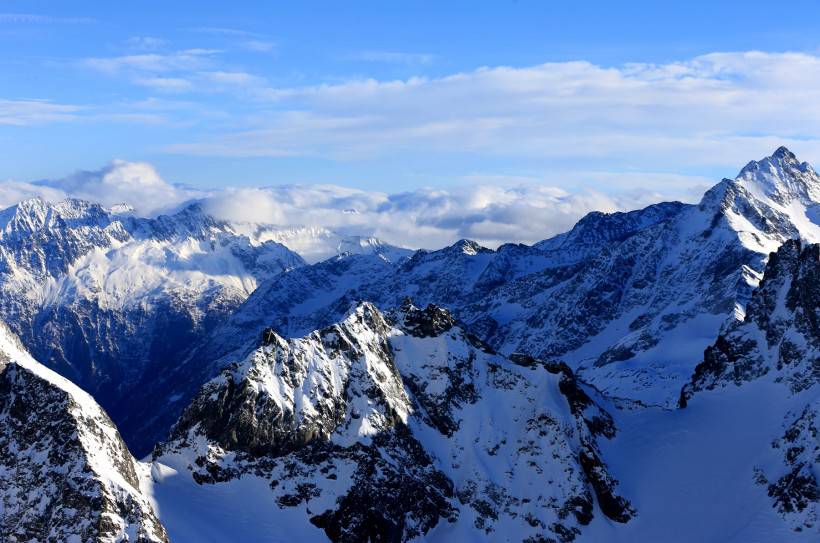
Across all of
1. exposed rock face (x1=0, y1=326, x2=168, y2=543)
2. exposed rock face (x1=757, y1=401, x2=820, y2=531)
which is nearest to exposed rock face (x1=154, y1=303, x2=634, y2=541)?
exposed rock face (x1=0, y1=326, x2=168, y2=543)

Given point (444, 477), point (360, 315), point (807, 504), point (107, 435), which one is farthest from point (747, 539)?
point (107, 435)

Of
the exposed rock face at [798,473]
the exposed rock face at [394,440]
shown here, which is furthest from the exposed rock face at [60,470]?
the exposed rock face at [798,473]

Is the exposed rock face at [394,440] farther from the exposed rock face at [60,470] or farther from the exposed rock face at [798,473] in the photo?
the exposed rock face at [798,473]

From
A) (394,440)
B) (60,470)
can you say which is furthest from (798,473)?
(60,470)

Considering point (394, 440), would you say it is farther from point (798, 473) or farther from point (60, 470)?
point (798, 473)

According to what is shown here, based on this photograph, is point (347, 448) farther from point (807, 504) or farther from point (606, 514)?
point (807, 504)

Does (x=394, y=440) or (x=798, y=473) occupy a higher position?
(x=798, y=473)
